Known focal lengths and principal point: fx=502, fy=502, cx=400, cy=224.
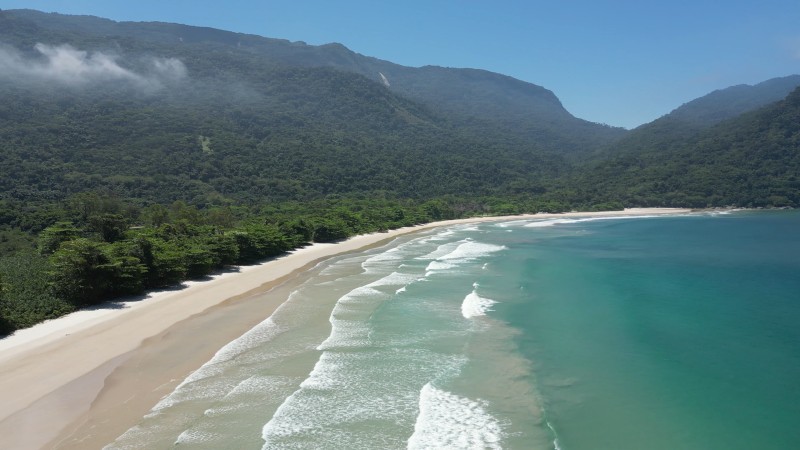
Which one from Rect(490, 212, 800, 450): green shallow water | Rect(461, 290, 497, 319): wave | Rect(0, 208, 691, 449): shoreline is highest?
Rect(0, 208, 691, 449): shoreline

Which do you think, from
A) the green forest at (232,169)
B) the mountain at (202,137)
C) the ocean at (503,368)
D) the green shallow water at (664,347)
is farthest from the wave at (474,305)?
the mountain at (202,137)

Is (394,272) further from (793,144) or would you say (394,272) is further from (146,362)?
(793,144)

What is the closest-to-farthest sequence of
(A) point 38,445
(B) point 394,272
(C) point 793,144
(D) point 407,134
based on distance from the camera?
(A) point 38,445
(B) point 394,272
(C) point 793,144
(D) point 407,134

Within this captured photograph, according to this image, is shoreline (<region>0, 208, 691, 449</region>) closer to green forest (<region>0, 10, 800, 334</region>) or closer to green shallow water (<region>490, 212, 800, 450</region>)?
green forest (<region>0, 10, 800, 334</region>)

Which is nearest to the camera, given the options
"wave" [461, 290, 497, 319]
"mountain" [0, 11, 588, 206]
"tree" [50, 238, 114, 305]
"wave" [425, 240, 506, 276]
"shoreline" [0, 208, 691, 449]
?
"shoreline" [0, 208, 691, 449]

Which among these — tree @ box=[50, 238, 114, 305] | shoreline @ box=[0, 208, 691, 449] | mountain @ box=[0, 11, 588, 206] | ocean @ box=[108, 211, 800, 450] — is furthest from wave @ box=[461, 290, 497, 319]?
mountain @ box=[0, 11, 588, 206]

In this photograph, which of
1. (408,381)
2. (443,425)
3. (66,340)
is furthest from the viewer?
(66,340)

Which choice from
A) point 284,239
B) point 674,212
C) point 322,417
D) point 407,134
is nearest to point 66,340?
point 322,417
